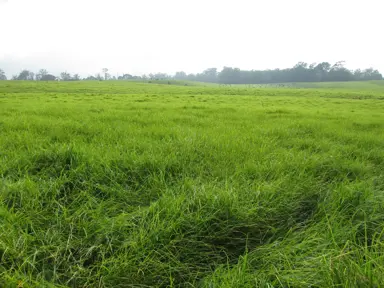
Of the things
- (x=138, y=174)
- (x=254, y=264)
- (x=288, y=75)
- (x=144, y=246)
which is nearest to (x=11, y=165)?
(x=138, y=174)

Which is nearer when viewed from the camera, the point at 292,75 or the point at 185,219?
the point at 185,219

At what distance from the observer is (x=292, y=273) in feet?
5.11

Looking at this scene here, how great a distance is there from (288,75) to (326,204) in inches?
6006

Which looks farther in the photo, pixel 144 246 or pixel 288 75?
pixel 288 75

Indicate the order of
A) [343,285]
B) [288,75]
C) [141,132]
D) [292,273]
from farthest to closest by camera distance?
[288,75] → [141,132] → [292,273] → [343,285]

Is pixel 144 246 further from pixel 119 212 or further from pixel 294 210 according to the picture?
pixel 294 210

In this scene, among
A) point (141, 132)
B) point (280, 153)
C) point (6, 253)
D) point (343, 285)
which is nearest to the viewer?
point (343, 285)

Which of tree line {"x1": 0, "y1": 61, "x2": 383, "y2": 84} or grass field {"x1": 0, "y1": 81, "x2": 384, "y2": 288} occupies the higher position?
tree line {"x1": 0, "y1": 61, "x2": 383, "y2": 84}

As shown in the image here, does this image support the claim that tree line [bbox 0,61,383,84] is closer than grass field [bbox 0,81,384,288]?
No

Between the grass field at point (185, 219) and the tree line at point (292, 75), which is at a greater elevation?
the tree line at point (292, 75)

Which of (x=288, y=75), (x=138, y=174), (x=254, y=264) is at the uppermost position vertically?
(x=288, y=75)

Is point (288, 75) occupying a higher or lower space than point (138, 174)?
higher

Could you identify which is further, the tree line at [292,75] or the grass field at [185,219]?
the tree line at [292,75]

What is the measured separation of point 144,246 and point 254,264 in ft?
2.94
